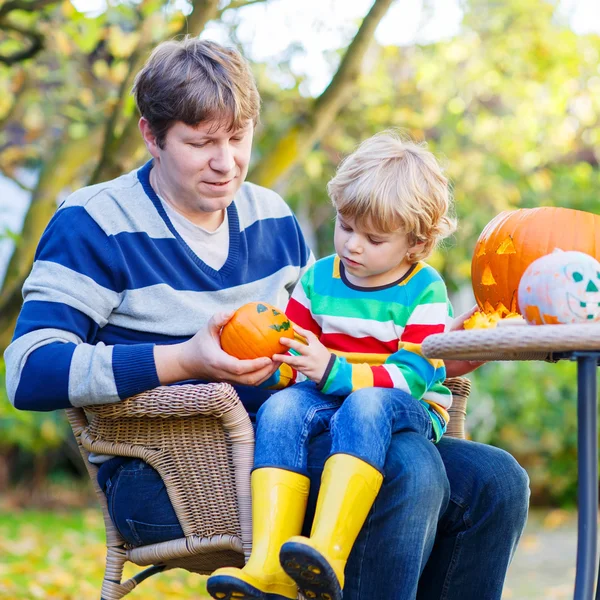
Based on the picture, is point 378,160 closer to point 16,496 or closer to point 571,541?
point 571,541

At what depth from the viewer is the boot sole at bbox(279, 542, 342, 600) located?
5.86ft

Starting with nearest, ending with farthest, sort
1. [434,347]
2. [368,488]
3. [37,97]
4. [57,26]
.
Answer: [434,347] → [368,488] → [57,26] → [37,97]

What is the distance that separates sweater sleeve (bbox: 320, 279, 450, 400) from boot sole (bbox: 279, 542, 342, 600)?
45 centimetres

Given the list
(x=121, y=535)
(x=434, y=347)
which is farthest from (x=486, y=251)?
(x=121, y=535)

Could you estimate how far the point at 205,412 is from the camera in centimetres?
209

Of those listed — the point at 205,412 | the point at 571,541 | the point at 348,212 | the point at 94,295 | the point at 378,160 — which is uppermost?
the point at 378,160

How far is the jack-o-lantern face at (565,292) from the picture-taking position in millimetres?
1742

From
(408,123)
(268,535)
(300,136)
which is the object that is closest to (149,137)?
(268,535)

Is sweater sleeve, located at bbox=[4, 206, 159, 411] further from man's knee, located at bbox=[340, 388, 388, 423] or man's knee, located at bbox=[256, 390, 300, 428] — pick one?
man's knee, located at bbox=[340, 388, 388, 423]

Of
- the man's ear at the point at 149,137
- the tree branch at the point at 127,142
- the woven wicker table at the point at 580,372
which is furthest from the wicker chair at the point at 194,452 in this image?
the tree branch at the point at 127,142

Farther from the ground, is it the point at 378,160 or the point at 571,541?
the point at 378,160

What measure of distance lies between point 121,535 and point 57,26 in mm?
2945

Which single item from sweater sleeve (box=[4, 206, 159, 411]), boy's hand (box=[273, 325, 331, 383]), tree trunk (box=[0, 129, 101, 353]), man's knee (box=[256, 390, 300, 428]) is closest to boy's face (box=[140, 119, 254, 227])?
sweater sleeve (box=[4, 206, 159, 411])

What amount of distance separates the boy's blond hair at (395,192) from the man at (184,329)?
311 mm
